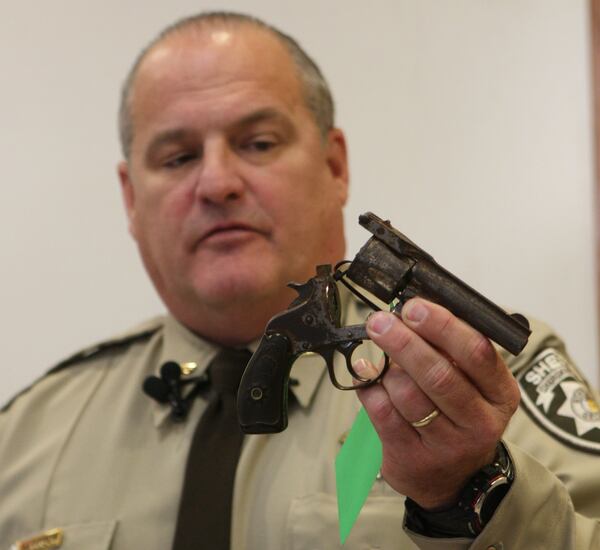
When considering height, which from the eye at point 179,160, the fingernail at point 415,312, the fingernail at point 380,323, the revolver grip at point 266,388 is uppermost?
the eye at point 179,160

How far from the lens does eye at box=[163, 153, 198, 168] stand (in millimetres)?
1159

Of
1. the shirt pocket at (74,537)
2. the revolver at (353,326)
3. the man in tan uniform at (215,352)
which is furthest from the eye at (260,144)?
the shirt pocket at (74,537)

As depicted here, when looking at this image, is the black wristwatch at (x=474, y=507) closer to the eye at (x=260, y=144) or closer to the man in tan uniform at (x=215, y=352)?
the man in tan uniform at (x=215, y=352)

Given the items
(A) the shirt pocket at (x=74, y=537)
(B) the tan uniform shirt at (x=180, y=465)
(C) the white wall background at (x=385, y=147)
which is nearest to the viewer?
(B) the tan uniform shirt at (x=180, y=465)

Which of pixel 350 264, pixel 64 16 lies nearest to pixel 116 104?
pixel 64 16

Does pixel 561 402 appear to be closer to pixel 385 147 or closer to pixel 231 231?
pixel 231 231

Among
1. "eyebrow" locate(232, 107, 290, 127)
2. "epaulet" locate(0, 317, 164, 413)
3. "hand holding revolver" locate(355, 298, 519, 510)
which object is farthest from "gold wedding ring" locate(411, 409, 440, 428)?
"epaulet" locate(0, 317, 164, 413)

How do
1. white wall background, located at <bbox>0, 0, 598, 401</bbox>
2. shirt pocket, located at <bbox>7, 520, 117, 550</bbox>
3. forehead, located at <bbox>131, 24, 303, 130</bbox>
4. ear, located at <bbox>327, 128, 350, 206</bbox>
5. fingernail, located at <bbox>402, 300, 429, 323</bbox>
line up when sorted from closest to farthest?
fingernail, located at <bbox>402, 300, 429, 323</bbox>
shirt pocket, located at <bbox>7, 520, 117, 550</bbox>
forehead, located at <bbox>131, 24, 303, 130</bbox>
ear, located at <bbox>327, 128, 350, 206</bbox>
white wall background, located at <bbox>0, 0, 598, 401</bbox>

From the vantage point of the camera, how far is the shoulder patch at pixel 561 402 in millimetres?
956

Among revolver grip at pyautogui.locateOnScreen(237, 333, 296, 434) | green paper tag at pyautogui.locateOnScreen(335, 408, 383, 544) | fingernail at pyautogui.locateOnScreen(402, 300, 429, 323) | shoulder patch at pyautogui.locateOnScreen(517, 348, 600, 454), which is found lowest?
shoulder patch at pyautogui.locateOnScreen(517, 348, 600, 454)

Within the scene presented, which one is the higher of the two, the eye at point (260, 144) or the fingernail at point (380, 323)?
the eye at point (260, 144)

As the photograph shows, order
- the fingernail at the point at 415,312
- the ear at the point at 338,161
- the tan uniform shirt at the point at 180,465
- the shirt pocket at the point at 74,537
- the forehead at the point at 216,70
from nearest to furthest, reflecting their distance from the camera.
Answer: the fingernail at the point at 415,312 < the tan uniform shirt at the point at 180,465 < the shirt pocket at the point at 74,537 < the forehead at the point at 216,70 < the ear at the point at 338,161

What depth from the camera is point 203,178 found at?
3.59ft

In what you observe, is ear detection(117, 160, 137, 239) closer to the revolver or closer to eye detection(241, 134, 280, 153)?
eye detection(241, 134, 280, 153)
